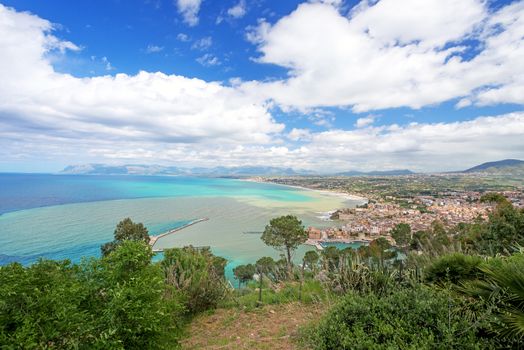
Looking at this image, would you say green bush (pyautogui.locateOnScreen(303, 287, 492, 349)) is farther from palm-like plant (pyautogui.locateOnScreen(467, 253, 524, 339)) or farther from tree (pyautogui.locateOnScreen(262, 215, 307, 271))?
tree (pyautogui.locateOnScreen(262, 215, 307, 271))

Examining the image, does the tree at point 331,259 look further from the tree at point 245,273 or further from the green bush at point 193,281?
the tree at point 245,273

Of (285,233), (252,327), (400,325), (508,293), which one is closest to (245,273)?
(285,233)

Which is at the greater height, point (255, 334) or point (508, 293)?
point (508, 293)

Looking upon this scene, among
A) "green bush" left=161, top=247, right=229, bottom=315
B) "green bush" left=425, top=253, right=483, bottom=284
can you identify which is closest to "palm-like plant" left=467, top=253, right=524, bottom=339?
"green bush" left=425, top=253, right=483, bottom=284

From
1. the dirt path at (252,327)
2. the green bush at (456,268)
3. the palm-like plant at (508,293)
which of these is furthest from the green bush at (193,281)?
the palm-like plant at (508,293)

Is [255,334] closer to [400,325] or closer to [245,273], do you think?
[400,325]

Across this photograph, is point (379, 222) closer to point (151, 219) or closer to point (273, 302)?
point (151, 219)
